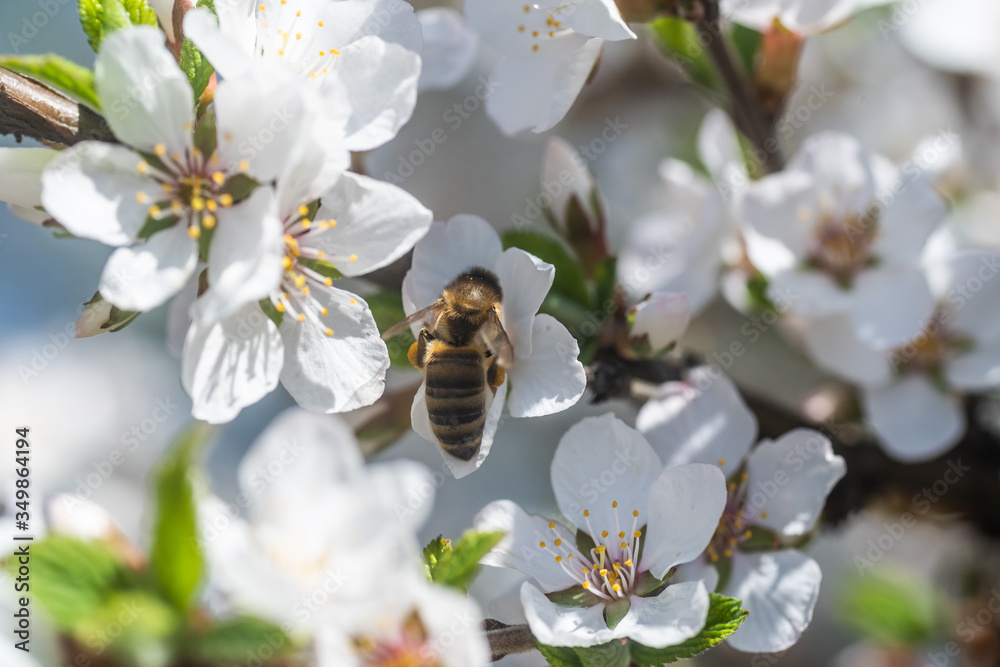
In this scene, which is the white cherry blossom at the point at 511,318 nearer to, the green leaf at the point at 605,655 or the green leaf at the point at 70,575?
the green leaf at the point at 605,655

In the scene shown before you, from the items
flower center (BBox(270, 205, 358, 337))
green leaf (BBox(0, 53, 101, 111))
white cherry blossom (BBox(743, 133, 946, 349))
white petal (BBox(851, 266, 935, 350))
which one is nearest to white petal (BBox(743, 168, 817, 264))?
white cherry blossom (BBox(743, 133, 946, 349))

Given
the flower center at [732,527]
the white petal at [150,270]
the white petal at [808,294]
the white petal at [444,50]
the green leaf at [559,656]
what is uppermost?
the white petal at [150,270]

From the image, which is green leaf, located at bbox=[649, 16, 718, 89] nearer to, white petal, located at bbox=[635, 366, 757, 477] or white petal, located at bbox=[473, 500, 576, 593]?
white petal, located at bbox=[635, 366, 757, 477]

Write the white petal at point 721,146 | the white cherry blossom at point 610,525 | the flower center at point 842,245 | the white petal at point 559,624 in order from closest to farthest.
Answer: the white petal at point 559,624
the white cherry blossom at point 610,525
the flower center at point 842,245
the white petal at point 721,146

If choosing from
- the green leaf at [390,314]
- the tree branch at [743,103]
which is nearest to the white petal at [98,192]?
the green leaf at [390,314]

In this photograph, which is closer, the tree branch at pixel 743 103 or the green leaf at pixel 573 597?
the green leaf at pixel 573 597

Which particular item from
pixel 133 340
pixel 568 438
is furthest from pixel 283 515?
pixel 133 340

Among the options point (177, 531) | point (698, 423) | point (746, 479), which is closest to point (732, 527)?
point (746, 479)
